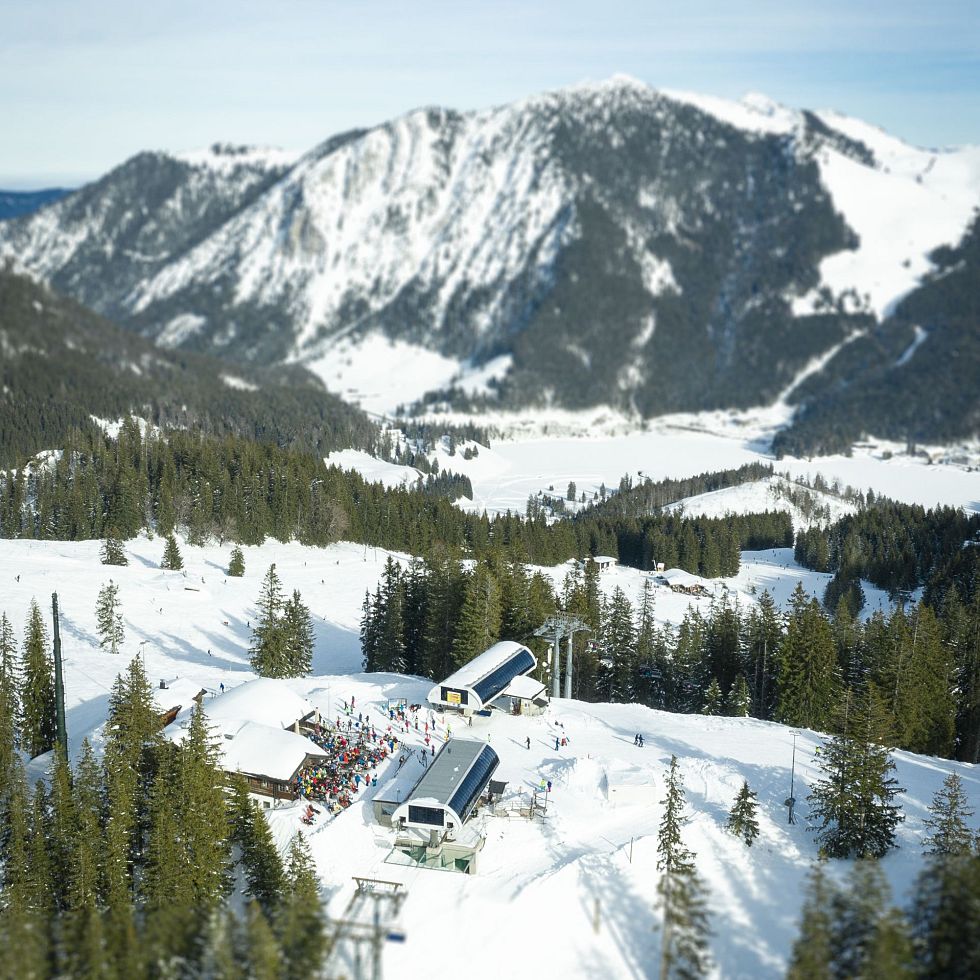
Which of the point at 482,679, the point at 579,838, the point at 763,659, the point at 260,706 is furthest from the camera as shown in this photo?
the point at 763,659

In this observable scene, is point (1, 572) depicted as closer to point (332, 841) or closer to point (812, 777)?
point (332, 841)

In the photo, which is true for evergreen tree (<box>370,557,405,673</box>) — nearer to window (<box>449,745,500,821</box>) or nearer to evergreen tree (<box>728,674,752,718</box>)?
evergreen tree (<box>728,674,752,718</box>)

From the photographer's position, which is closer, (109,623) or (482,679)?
(482,679)

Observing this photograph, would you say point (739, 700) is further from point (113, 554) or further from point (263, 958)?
point (113, 554)

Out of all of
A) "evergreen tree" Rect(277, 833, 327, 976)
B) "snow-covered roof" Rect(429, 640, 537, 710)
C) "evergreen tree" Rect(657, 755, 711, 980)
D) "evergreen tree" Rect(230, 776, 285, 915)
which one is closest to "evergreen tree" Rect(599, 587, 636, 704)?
"snow-covered roof" Rect(429, 640, 537, 710)

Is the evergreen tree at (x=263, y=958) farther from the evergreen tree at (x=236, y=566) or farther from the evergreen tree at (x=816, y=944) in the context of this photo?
the evergreen tree at (x=236, y=566)

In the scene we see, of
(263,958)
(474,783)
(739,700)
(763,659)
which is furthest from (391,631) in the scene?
(263,958)

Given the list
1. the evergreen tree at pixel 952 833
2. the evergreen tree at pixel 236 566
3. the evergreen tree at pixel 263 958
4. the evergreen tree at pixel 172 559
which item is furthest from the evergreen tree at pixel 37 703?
the evergreen tree at pixel 236 566
